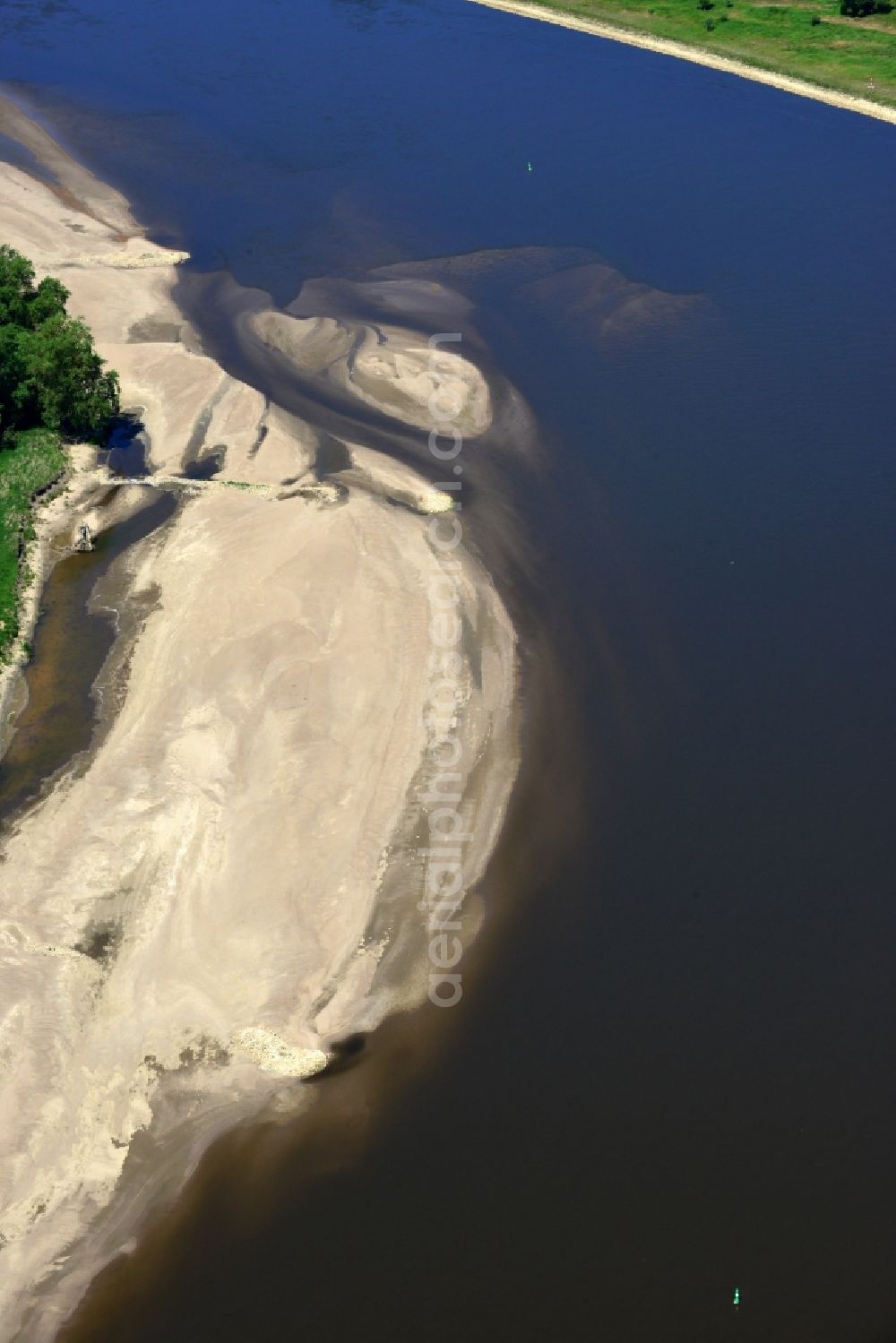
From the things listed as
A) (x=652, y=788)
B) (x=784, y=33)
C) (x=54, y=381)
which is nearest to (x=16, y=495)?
(x=54, y=381)

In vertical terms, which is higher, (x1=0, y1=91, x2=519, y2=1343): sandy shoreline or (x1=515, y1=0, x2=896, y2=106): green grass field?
(x1=515, y1=0, x2=896, y2=106): green grass field

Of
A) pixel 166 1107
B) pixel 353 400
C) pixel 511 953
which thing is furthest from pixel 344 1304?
pixel 353 400

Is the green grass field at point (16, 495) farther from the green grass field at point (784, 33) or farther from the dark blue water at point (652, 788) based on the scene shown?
the green grass field at point (784, 33)

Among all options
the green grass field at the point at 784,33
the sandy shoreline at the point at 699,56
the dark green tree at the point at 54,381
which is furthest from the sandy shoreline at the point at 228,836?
the green grass field at the point at 784,33

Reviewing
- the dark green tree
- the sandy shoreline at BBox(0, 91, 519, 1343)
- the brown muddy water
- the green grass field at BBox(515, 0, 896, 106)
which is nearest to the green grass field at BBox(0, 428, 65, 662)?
the dark green tree

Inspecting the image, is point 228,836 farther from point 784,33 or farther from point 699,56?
point 784,33

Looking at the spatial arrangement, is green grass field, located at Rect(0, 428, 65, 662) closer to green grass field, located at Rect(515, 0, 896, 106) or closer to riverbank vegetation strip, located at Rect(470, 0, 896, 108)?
riverbank vegetation strip, located at Rect(470, 0, 896, 108)

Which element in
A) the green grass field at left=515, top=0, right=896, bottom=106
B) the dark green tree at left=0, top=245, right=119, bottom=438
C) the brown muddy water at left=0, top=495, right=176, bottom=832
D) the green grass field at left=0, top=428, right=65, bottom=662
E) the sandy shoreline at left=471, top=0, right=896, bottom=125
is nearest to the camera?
the brown muddy water at left=0, top=495, right=176, bottom=832
